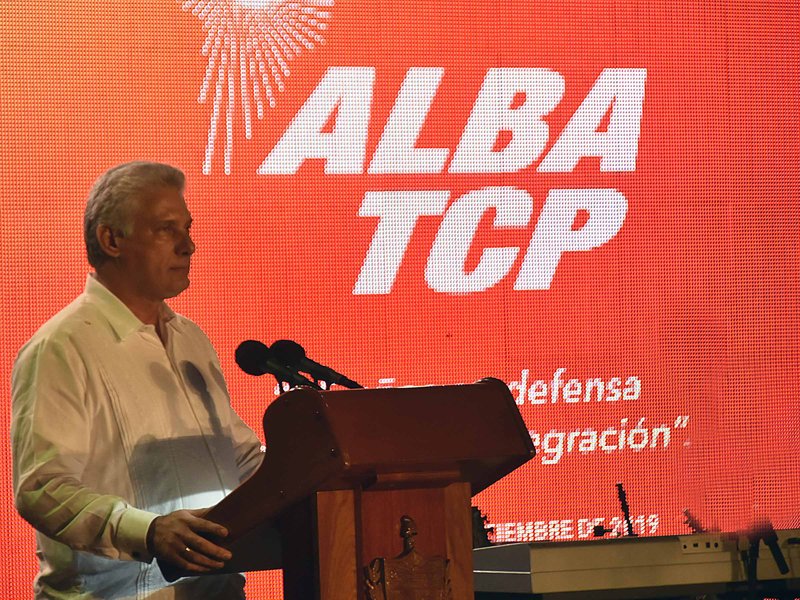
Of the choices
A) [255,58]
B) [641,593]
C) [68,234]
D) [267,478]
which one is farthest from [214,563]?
[255,58]

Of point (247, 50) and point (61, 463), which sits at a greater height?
point (247, 50)

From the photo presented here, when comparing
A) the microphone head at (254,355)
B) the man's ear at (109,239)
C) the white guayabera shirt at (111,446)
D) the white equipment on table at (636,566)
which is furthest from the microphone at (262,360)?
the white equipment on table at (636,566)

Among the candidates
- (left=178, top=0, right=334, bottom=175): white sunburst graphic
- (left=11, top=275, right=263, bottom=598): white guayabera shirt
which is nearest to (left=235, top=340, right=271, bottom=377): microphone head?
(left=11, top=275, right=263, bottom=598): white guayabera shirt

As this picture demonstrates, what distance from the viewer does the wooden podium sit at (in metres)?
1.65

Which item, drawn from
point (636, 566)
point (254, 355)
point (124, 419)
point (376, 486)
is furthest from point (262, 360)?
point (636, 566)

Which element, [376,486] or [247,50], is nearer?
[376,486]

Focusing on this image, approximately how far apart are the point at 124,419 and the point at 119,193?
41 centimetres

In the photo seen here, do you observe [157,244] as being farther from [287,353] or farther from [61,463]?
A: [61,463]

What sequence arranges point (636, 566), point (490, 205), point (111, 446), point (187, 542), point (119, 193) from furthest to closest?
point (490, 205) → point (636, 566) → point (119, 193) → point (111, 446) → point (187, 542)

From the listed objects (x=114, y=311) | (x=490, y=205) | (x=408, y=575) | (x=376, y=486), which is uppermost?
(x=490, y=205)

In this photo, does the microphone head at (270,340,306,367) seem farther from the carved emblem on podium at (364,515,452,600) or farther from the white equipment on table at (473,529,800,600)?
the white equipment on table at (473,529,800,600)

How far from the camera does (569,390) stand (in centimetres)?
414

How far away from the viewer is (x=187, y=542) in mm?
1806

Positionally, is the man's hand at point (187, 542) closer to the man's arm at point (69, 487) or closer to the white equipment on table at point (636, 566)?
the man's arm at point (69, 487)
